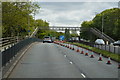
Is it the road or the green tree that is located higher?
the green tree

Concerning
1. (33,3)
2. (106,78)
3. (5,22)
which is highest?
(33,3)

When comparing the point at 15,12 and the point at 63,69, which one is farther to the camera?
the point at 15,12

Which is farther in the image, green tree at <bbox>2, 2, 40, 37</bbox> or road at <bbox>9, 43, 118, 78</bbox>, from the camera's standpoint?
green tree at <bbox>2, 2, 40, 37</bbox>

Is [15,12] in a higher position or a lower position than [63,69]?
higher

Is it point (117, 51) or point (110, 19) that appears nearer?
point (117, 51)

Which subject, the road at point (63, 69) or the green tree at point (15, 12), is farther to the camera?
the green tree at point (15, 12)

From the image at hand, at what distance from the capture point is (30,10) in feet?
151

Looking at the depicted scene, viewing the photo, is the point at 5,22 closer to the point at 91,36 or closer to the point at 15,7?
the point at 15,7

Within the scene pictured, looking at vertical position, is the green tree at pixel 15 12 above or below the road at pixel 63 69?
above

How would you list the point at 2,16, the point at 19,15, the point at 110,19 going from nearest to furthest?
the point at 2,16, the point at 19,15, the point at 110,19

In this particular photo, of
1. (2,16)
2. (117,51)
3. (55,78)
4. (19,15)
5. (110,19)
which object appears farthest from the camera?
(110,19)

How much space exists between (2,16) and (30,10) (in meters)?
6.49

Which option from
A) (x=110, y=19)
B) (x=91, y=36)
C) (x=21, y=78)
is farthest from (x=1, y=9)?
(x=91, y=36)

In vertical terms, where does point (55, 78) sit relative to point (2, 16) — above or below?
below
